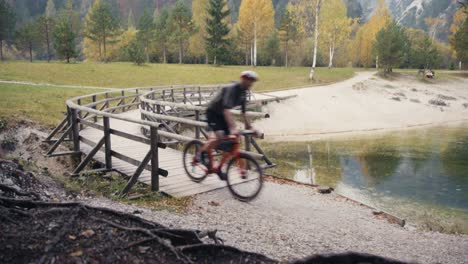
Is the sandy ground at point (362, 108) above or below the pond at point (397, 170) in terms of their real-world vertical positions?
above

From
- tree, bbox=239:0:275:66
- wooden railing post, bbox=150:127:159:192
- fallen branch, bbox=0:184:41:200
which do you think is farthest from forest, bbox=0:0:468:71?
fallen branch, bbox=0:184:41:200

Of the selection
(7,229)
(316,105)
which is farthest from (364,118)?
(7,229)

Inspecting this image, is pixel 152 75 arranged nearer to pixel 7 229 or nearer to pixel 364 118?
pixel 364 118

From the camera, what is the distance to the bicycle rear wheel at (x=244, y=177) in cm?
724

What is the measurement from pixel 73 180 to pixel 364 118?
26.7m

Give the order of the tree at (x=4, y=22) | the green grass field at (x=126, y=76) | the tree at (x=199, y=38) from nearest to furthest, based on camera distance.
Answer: the green grass field at (x=126, y=76) < the tree at (x=4, y=22) < the tree at (x=199, y=38)

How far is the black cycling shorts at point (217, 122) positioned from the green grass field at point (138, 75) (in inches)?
1259

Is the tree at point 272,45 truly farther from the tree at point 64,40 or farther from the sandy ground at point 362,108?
the tree at point 64,40

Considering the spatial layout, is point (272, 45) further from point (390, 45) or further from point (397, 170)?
point (397, 170)

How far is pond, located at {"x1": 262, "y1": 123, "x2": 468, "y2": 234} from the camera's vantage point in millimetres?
11641

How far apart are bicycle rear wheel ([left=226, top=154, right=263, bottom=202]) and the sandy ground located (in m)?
16.5

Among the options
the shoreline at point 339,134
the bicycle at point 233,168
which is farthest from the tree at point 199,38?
the bicycle at point 233,168

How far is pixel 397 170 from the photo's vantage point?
16.6 m

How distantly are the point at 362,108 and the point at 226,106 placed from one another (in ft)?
97.5
